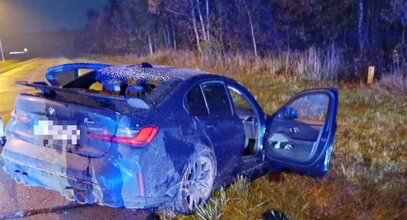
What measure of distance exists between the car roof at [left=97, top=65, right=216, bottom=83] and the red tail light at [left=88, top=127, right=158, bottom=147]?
2.58ft

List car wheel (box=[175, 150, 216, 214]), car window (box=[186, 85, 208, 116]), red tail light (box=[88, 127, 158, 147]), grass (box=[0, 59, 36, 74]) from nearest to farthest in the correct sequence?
red tail light (box=[88, 127, 158, 147]) → car wheel (box=[175, 150, 216, 214]) → car window (box=[186, 85, 208, 116]) → grass (box=[0, 59, 36, 74])

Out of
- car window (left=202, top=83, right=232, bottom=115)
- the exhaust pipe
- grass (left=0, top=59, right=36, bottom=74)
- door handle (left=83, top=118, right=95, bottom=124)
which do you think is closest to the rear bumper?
the exhaust pipe

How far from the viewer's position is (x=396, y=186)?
4242mm

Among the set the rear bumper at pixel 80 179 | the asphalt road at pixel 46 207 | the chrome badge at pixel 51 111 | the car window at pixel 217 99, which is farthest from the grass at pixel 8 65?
the car window at pixel 217 99

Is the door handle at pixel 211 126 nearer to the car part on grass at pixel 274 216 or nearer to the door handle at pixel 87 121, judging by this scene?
the car part on grass at pixel 274 216

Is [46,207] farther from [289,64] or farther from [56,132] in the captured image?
[289,64]

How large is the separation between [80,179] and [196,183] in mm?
1130

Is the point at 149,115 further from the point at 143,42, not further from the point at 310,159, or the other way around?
the point at 143,42

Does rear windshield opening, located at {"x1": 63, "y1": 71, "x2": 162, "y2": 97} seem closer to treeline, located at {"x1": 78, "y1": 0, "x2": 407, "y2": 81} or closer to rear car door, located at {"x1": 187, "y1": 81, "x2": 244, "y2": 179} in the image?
rear car door, located at {"x1": 187, "y1": 81, "x2": 244, "y2": 179}

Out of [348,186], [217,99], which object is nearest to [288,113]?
[217,99]

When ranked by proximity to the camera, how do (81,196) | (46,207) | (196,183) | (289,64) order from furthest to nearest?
1. (289,64)
2. (46,207)
3. (196,183)
4. (81,196)

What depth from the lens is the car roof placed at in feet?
12.8

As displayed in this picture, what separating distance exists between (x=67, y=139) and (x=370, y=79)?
1107 cm

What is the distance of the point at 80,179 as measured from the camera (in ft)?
10.3
